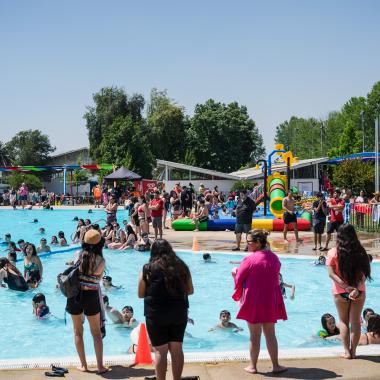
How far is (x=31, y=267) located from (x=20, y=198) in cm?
2662

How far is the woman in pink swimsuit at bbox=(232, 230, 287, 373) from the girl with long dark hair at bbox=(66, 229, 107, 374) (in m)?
1.26

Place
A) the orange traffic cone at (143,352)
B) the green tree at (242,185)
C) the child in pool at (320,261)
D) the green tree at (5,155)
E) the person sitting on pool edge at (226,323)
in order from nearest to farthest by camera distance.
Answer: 1. the orange traffic cone at (143,352)
2. the person sitting on pool edge at (226,323)
3. the child in pool at (320,261)
4. the green tree at (242,185)
5. the green tree at (5,155)

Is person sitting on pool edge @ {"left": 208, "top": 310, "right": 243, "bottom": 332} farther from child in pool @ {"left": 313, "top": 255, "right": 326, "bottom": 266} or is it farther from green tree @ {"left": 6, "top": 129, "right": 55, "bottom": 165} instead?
green tree @ {"left": 6, "top": 129, "right": 55, "bottom": 165}

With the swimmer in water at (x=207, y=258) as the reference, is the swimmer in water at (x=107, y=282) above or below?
below

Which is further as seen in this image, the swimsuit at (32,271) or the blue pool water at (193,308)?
the swimsuit at (32,271)

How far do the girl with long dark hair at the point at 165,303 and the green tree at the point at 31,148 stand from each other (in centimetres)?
6095

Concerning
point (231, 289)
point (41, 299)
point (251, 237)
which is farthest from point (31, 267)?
point (251, 237)

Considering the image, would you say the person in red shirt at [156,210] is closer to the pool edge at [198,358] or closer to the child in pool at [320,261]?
the child in pool at [320,261]

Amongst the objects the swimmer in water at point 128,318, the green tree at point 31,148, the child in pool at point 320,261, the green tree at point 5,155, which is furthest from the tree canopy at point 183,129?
the swimmer in water at point 128,318

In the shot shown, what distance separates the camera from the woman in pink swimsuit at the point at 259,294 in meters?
5.06

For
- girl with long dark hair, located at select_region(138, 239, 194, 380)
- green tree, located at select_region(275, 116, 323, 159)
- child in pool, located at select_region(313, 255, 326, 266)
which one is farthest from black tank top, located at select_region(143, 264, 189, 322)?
green tree, located at select_region(275, 116, 323, 159)

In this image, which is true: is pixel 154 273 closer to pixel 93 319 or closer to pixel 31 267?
pixel 93 319

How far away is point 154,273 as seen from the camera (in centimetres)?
452

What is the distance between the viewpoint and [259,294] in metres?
5.07
